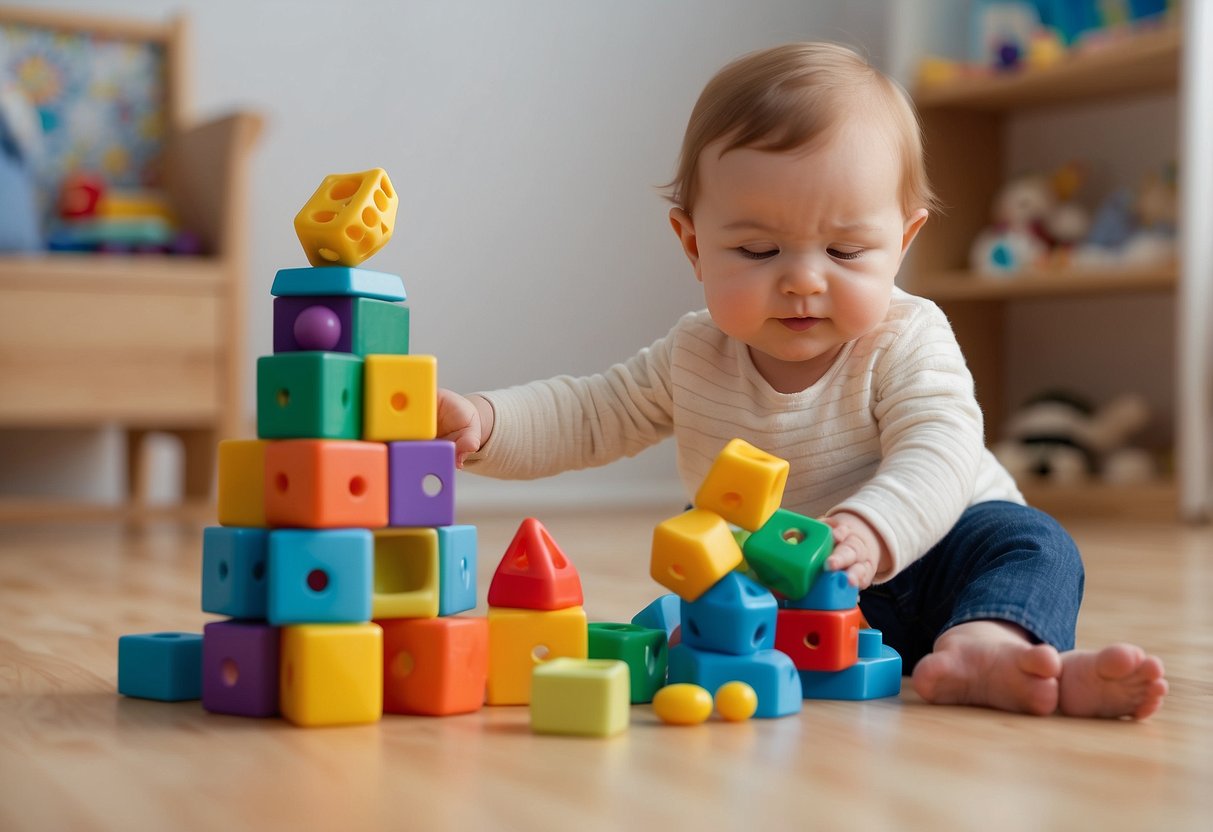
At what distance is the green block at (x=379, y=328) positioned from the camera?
0.73 m

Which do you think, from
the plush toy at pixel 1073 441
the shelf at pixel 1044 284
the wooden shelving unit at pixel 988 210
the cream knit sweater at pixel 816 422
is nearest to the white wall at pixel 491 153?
the wooden shelving unit at pixel 988 210

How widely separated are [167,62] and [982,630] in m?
2.19

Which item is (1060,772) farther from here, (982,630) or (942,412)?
(942,412)

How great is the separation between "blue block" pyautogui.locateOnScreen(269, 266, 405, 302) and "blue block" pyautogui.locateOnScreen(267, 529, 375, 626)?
13 centimetres

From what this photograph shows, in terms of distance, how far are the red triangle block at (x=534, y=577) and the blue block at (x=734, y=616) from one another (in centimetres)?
7

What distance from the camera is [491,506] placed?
276cm

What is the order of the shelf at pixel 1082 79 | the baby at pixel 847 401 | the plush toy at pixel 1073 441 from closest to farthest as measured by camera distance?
the baby at pixel 847 401, the shelf at pixel 1082 79, the plush toy at pixel 1073 441

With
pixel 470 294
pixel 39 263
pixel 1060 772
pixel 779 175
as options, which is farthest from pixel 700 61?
pixel 1060 772

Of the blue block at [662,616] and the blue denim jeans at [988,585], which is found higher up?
the blue denim jeans at [988,585]

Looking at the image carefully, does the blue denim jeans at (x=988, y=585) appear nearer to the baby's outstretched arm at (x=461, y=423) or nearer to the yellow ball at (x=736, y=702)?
the yellow ball at (x=736, y=702)

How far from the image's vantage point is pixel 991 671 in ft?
2.50

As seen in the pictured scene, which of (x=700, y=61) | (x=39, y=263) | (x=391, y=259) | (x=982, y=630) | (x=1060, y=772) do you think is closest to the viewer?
(x=1060, y=772)

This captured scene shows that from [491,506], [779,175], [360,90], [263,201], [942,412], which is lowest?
[491,506]

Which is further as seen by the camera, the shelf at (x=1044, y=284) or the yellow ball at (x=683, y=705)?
the shelf at (x=1044, y=284)
